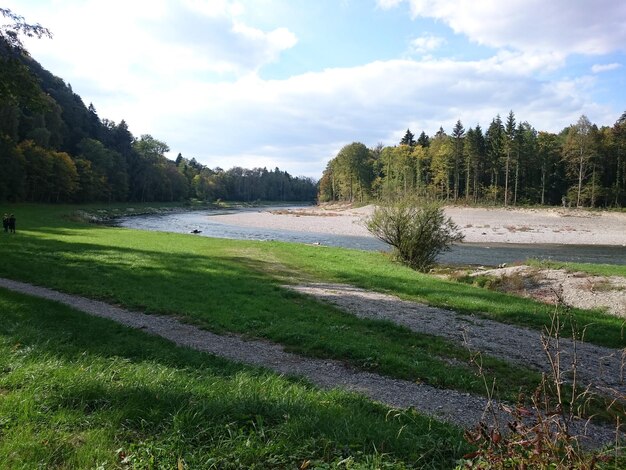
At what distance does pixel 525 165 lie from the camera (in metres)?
81.4

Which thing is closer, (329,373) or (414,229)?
(329,373)

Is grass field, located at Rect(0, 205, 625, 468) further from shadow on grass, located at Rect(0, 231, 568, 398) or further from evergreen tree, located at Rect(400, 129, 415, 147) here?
evergreen tree, located at Rect(400, 129, 415, 147)

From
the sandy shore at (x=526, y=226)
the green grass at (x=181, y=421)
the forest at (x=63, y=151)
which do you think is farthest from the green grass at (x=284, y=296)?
the sandy shore at (x=526, y=226)

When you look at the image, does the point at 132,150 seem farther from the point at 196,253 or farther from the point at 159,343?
the point at 159,343

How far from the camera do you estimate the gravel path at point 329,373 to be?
639cm

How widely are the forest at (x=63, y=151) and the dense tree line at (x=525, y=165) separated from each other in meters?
54.6

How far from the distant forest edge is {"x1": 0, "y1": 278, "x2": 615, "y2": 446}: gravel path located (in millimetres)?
13576

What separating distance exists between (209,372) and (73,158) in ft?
351

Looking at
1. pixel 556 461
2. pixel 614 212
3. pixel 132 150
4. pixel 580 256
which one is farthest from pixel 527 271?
pixel 132 150

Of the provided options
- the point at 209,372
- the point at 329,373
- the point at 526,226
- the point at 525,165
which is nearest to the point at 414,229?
the point at 329,373

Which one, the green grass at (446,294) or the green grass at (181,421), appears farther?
the green grass at (446,294)

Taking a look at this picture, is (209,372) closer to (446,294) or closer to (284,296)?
(284,296)

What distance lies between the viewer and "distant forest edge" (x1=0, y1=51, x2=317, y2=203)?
65.9 m

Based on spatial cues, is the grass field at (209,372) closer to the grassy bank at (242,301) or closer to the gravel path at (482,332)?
the grassy bank at (242,301)
